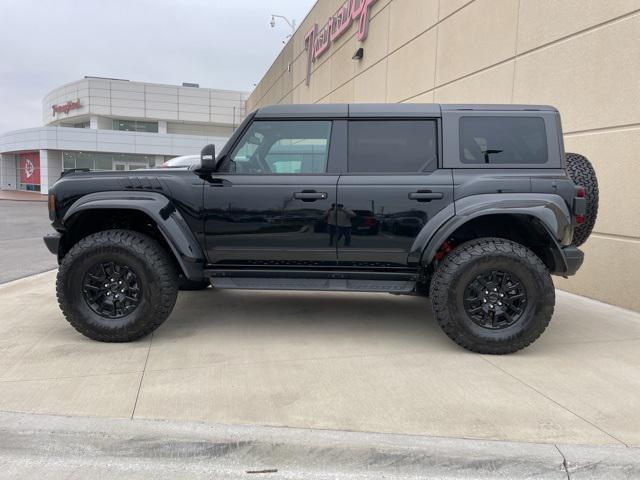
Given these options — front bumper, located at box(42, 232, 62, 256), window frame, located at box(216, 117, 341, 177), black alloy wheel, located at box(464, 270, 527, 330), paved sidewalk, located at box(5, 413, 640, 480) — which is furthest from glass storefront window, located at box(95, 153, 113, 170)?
paved sidewalk, located at box(5, 413, 640, 480)

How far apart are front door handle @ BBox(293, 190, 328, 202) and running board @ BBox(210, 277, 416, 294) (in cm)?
68

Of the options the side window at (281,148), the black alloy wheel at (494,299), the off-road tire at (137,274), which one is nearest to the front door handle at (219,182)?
the side window at (281,148)

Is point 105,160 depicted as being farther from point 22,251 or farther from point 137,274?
point 137,274

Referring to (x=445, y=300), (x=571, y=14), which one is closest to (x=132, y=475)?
(x=445, y=300)

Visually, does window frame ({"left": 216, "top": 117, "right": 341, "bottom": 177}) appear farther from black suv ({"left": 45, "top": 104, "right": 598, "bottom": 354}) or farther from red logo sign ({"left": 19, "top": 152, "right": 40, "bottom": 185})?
red logo sign ({"left": 19, "top": 152, "right": 40, "bottom": 185})

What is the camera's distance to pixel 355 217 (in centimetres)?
386

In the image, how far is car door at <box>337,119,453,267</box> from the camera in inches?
150

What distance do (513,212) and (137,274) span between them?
3007 mm

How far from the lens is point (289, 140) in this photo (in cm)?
409

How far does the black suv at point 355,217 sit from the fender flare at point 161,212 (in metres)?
0.01

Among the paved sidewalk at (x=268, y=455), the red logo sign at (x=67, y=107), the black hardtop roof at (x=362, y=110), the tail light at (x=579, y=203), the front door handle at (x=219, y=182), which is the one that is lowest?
the paved sidewalk at (x=268, y=455)

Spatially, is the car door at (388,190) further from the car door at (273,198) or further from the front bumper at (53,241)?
the front bumper at (53,241)

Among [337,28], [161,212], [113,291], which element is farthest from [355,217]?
[337,28]

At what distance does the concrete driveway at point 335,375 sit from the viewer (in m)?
2.76
